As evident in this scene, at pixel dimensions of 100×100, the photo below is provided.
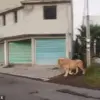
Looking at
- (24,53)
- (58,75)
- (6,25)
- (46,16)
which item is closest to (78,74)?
(58,75)

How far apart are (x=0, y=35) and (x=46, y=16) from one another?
5854mm

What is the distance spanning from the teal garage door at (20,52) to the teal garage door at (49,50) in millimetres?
2077

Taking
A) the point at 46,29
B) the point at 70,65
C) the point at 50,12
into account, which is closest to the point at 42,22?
the point at 46,29

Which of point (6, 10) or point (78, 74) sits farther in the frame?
point (6, 10)

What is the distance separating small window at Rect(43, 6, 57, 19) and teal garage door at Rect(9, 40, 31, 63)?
3.43 metres

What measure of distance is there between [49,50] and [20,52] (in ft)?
11.8

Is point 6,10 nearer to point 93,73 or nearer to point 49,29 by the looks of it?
point 49,29

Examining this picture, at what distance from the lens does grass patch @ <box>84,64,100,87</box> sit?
57.7ft

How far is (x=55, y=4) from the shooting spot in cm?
2708

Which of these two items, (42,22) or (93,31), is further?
(42,22)

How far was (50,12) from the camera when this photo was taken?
1077 inches

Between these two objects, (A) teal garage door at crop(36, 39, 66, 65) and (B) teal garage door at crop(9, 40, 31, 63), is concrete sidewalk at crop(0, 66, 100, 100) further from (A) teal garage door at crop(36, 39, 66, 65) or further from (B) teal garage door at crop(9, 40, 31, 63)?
(B) teal garage door at crop(9, 40, 31, 63)

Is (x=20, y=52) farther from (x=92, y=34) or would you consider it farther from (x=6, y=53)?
(x=92, y=34)

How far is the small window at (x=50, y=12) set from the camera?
2723cm
